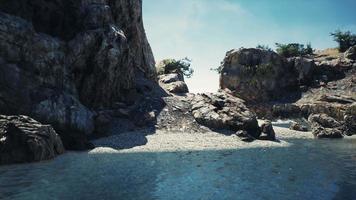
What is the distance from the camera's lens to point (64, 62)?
182ft

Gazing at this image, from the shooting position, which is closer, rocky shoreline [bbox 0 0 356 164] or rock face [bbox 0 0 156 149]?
rocky shoreline [bbox 0 0 356 164]

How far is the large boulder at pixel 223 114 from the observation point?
61.1 meters

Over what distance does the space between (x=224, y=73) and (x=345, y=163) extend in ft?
275

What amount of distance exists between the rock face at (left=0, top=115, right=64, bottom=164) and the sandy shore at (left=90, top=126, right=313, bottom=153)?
279 inches

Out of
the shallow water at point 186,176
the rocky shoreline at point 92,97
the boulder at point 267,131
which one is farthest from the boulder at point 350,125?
the shallow water at point 186,176

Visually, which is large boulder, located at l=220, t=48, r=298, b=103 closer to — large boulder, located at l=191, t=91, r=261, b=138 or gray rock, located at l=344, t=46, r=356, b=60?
gray rock, located at l=344, t=46, r=356, b=60

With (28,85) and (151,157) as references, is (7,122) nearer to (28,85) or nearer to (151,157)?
(28,85)

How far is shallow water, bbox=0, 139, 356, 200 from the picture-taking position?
24.9 metres

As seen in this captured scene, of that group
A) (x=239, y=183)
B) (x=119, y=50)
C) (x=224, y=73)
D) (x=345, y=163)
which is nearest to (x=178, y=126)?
(x=119, y=50)

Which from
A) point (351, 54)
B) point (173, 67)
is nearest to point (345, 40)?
point (351, 54)

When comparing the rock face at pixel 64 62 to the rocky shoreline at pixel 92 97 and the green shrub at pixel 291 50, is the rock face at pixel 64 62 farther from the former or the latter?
the green shrub at pixel 291 50

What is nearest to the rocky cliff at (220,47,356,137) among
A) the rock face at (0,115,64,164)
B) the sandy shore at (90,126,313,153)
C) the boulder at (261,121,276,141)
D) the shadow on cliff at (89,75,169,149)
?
the boulder at (261,121,276,141)

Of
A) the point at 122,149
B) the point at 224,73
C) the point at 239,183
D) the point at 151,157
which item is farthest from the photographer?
the point at 224,73

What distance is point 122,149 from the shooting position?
4700 centimetres
